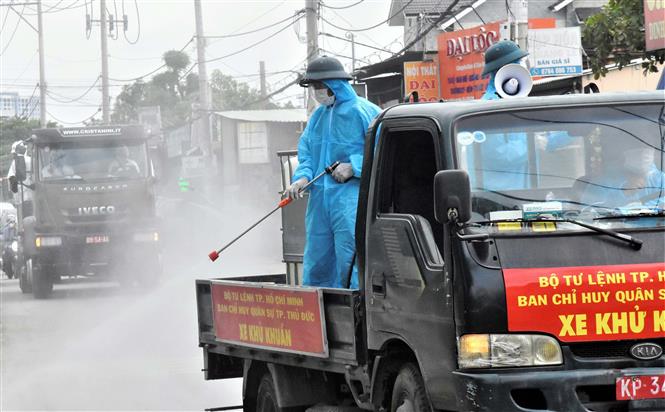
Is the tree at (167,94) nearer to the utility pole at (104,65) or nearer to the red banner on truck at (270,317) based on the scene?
the utility pole at (104,65)

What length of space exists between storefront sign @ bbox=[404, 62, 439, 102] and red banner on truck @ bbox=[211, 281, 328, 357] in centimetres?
1907

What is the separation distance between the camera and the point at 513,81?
7707 mm

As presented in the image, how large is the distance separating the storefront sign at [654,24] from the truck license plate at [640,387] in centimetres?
846

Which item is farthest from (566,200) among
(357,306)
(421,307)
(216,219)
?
(216,219)

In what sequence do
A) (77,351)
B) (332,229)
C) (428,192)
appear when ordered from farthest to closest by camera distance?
(77,351) → (332,229) → (428,192)

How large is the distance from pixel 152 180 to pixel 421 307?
19.1 metres

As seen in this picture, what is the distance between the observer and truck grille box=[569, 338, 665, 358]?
211 inches

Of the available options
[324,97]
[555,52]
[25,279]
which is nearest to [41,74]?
[25,279]

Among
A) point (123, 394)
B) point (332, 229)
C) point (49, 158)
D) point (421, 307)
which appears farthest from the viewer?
point (49, 158)

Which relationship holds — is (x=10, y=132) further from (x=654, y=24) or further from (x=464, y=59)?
(x=654, y=24)

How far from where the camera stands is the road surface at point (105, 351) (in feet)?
38.0

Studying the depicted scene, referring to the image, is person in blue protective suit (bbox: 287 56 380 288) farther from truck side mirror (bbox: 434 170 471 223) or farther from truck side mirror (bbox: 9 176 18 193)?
truck side mirror (bbox: 9 176 18 193)

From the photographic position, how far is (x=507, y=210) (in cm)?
567

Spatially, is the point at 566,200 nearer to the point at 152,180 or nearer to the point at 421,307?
the point at 421,307
